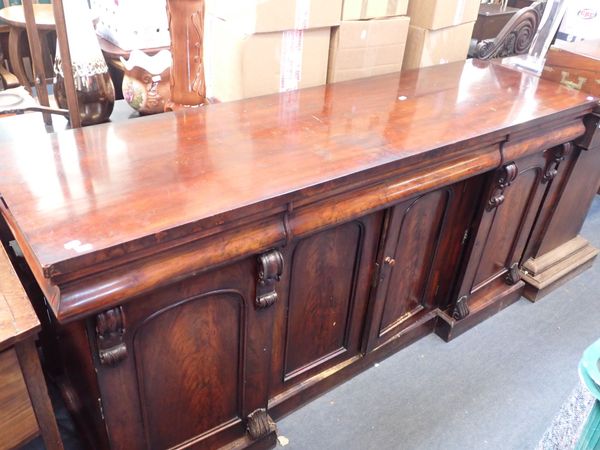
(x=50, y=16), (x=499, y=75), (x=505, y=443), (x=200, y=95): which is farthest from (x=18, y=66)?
(x=505, y=443)

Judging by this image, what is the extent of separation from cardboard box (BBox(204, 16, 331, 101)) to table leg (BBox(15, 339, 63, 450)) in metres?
0.87

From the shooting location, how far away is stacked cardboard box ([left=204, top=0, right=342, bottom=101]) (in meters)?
1.34

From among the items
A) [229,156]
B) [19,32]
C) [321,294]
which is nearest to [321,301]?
[321,294]

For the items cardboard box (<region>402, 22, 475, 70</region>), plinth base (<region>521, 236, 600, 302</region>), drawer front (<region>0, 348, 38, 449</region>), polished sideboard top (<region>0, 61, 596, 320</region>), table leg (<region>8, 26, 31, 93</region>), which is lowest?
plinth base (<region>521, 236, 600, 302</region>)

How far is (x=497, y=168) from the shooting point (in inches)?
59.2

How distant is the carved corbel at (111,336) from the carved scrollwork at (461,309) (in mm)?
1246

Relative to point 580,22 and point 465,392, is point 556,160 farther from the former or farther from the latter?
point 465,392

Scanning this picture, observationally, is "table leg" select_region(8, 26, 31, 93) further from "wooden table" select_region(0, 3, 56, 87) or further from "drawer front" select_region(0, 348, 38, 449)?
"drawer front" select_region(0, 348, 38, 449)

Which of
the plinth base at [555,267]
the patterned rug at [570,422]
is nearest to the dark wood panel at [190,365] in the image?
the patterned rug at [570,422]

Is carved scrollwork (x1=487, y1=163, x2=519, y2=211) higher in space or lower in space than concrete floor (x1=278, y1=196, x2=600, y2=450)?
higher

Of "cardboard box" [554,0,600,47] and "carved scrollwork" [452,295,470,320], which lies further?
"cardboard box" [554,0,600,47]

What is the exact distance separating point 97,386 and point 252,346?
36cm

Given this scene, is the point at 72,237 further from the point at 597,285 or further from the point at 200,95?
the point at 597,285

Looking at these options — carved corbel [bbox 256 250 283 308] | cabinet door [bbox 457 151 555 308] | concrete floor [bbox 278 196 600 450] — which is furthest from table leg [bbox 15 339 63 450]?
cabinet door [bbox 457 151 555 308]
